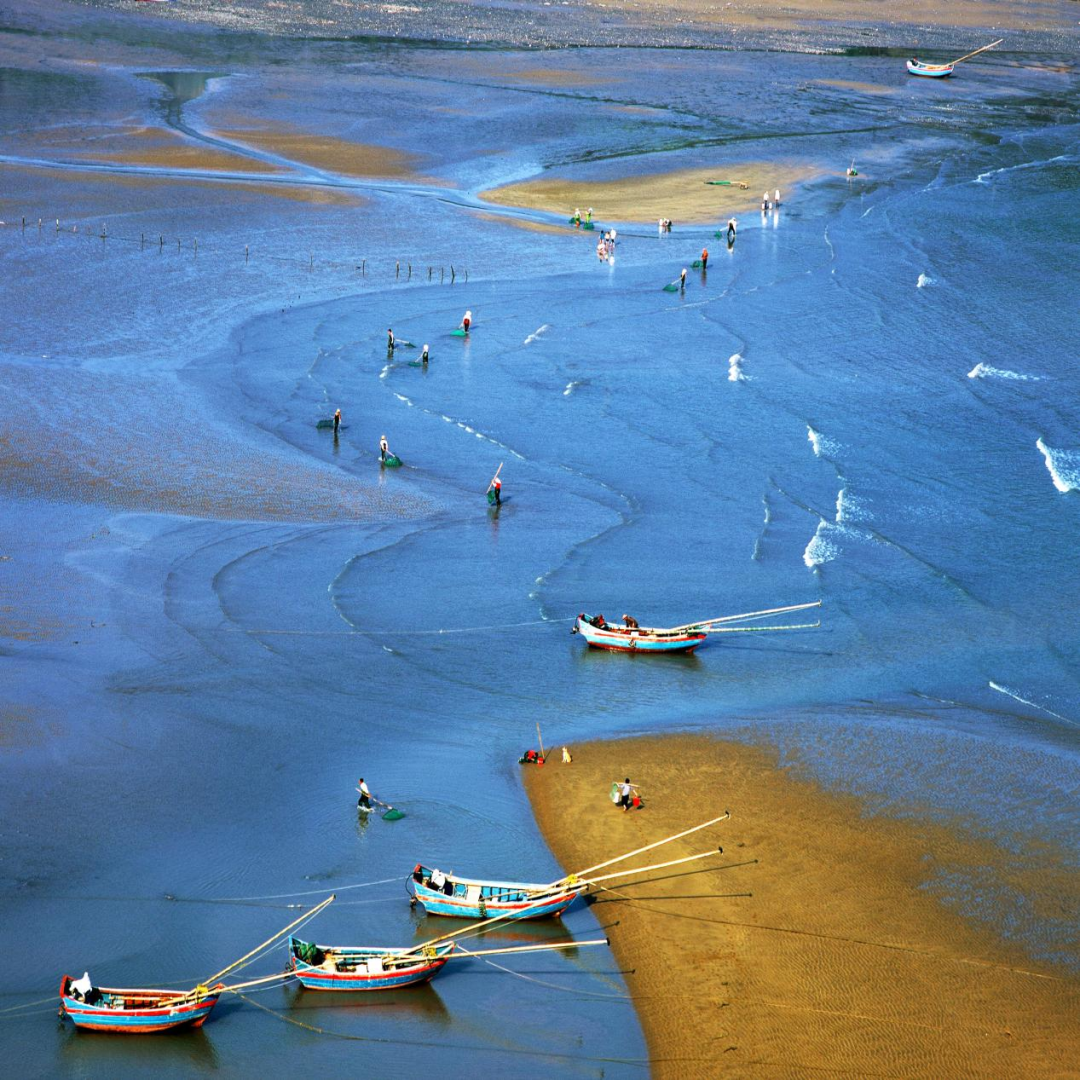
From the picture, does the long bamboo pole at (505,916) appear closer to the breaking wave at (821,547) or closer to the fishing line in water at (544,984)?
the fishing line in water at (544,984)

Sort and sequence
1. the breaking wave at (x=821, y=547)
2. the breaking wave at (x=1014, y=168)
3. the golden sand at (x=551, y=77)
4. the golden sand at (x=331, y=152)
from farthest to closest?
the golden sand at (x=551, y=77)
the breaking wave at (x=1014, y=168)
the golden sand at (x=331, y=152)
the breaking wave at (x=821, y=547)

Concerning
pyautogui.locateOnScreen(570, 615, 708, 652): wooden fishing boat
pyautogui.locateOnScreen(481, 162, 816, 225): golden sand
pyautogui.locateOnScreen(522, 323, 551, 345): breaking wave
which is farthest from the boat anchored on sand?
pyautogui.locateOnScreen(481, 162, 816, 225): golden sand

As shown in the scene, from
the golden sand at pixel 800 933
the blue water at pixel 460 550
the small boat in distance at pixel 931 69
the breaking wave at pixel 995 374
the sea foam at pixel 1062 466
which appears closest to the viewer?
the golden sand at pixel 800 933

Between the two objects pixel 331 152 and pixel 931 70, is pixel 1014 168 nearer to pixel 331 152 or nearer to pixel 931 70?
pixel 931 70

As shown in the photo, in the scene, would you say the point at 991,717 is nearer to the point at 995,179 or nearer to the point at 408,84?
the point at 995,179

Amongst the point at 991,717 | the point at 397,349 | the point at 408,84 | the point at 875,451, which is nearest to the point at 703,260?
the point at 397,349

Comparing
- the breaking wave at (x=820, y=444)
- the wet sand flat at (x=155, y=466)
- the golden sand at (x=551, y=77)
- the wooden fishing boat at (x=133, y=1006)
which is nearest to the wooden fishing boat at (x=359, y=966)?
the wooden fishing boat at (x=133, y=1006)

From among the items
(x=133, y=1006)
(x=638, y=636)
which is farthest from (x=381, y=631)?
(x=133, y=1006)
